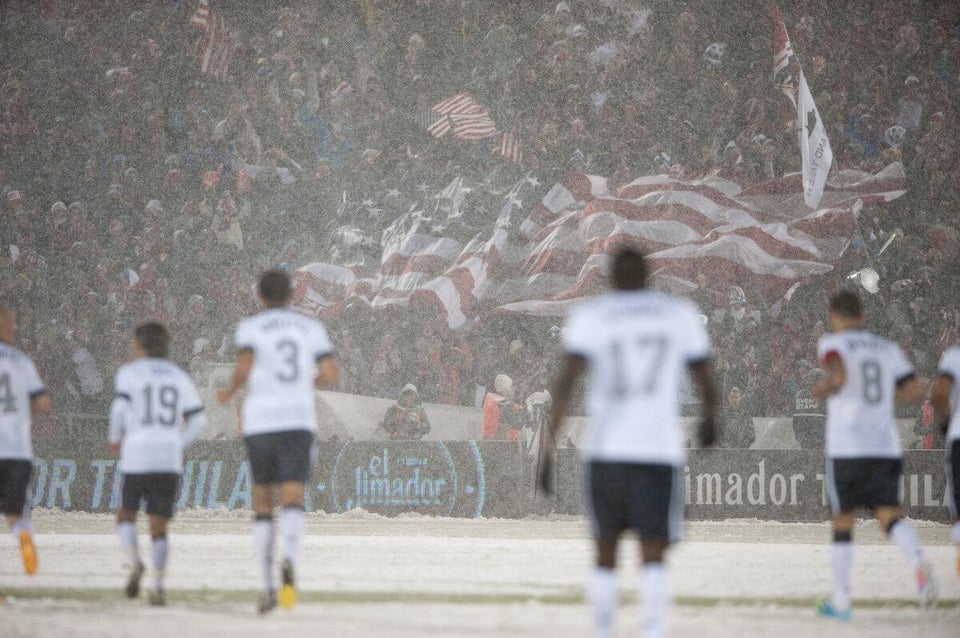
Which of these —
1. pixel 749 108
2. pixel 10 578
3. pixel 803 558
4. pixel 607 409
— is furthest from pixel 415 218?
pixel 607 409

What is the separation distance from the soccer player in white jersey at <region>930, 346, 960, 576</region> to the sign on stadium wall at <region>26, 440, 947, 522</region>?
8892mm

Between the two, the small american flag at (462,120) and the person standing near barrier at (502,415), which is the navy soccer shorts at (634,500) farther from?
the small american flag at (462,120)

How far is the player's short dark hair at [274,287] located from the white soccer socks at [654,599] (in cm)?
291

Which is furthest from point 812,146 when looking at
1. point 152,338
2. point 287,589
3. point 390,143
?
point 287,589

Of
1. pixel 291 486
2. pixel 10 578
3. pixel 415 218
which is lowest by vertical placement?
pixel 10 578

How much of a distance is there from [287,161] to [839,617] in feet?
67.7

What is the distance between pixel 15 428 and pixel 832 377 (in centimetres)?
490

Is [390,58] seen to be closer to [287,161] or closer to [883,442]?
[287,161]

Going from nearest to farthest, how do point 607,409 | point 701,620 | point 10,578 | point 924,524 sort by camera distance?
point 607,409, point 701,620, point 10,578, point 924,524

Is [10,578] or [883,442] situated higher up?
[883,442]

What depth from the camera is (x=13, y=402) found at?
7.73m

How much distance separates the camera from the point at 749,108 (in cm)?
2373

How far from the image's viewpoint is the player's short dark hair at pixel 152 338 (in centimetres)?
741

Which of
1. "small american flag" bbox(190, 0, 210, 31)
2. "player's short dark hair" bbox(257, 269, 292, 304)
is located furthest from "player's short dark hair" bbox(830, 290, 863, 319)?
"small american flag" bbox(190, 0, 210, 31)
